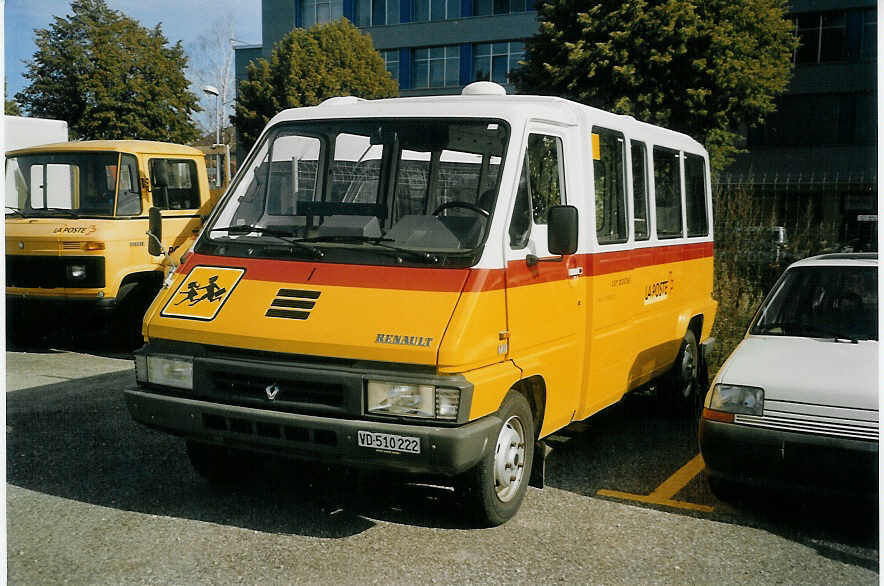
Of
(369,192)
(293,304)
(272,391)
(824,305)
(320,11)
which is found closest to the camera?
(272,391)

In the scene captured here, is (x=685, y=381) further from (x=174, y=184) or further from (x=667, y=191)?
(x=174, y=184)

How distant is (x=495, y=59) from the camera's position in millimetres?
41688

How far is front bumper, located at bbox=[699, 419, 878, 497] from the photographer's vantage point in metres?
4.84

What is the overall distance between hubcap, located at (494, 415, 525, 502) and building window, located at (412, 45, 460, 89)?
3877 centimetres

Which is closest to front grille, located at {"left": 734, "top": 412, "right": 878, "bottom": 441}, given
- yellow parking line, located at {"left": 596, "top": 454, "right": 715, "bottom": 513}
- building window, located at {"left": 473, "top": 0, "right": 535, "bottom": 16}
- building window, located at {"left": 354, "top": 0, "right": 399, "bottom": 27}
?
yellow parking line, located at {"left": 596, "top": 454, "right": 715, "bottom": 513}

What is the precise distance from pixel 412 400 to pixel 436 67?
40.1 meters

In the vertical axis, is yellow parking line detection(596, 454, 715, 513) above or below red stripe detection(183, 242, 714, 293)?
below

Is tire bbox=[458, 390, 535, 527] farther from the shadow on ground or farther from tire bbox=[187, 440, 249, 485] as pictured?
tire bbox=[187, 440, 249, 485]

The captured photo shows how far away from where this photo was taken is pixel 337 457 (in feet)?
15.2

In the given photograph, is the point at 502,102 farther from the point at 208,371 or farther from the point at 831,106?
the point at 831,106

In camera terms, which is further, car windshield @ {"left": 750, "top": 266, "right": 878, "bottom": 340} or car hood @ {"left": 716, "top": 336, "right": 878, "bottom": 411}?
car windshield @ {"left": 750, "top": 266, "right": 878, "bottom": 340}

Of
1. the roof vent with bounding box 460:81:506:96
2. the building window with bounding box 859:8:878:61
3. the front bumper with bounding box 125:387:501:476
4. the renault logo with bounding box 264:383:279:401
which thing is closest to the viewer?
the front bumper with bounding box 125:387:501:476

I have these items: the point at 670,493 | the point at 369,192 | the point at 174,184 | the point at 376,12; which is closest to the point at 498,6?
the point at 376,12

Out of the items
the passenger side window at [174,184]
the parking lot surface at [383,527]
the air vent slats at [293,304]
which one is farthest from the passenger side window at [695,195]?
the passenger side window at [174,184]
